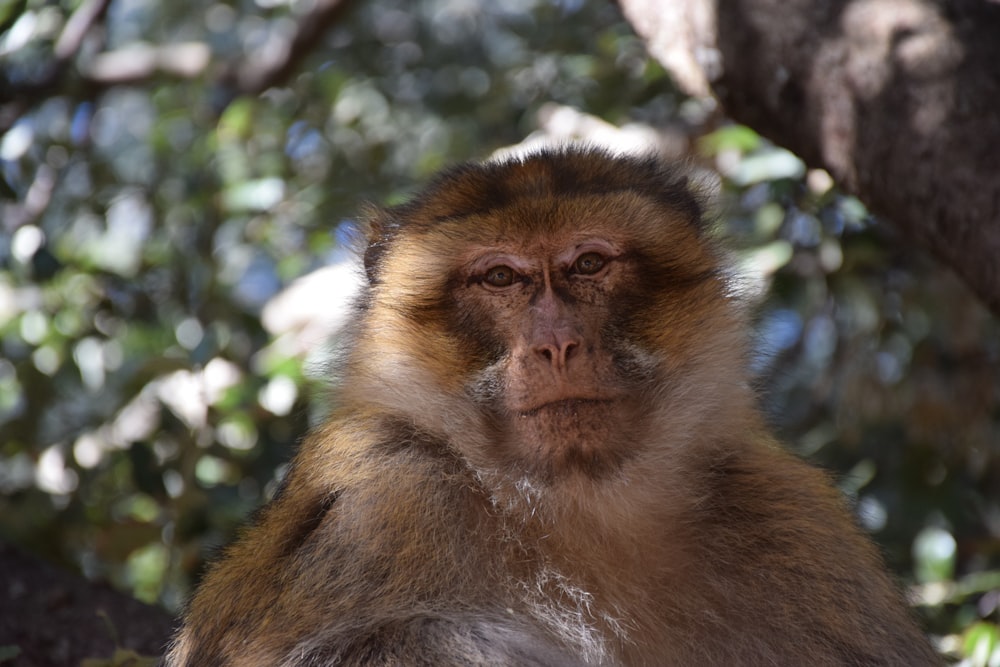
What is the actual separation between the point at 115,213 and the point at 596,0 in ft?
9.94

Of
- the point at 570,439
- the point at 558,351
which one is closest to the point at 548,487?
the point at 570,439

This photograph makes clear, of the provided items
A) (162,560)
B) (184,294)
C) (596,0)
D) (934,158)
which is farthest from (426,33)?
(934,158)

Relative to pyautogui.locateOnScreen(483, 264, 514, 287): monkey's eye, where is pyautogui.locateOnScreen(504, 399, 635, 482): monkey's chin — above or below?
below

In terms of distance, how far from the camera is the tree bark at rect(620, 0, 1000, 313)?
2.92 m

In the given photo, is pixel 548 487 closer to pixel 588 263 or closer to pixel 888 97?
pixel 588 263

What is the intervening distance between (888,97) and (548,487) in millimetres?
1450

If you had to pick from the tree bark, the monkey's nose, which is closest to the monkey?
the monkey's nose

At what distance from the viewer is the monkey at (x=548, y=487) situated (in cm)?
252

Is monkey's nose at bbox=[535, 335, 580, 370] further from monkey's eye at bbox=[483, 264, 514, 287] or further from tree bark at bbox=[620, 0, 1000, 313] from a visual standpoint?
tree bark at bbox=[620, 0, 1000, 313]

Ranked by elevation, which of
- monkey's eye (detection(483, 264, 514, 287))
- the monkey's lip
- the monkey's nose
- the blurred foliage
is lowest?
the blurred foliage

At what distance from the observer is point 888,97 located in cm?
313

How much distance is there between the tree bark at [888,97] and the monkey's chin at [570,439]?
3.34ft

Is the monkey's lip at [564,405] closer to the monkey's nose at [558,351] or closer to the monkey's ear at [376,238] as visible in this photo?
the monkey's nose at [558,351]

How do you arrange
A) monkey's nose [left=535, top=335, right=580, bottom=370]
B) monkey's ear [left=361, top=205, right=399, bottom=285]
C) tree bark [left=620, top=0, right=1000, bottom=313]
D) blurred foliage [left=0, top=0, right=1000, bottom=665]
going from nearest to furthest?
monkey's nose [left=535, top=335, right=580, bottom=370] → tree bark [left=620, top=0, right=1000, bottom=313] → monkey's ear [left=361, top=205, right=399, bottom=285] → blurred foliage [left=0, top=0, right=1000, bottom=665]
